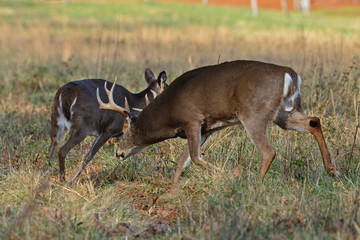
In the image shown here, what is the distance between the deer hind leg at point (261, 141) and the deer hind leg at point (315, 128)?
415mm

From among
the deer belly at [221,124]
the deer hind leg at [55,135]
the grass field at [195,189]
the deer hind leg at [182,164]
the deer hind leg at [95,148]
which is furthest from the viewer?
the deer hind leg at [55,135]

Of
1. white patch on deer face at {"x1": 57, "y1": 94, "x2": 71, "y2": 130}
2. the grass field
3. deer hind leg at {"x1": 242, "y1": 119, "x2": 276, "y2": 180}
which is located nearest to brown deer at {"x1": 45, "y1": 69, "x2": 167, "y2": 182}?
white patch on deer face at {"x1": 57, "y1": 94, "x2": 71, "y2": 130}

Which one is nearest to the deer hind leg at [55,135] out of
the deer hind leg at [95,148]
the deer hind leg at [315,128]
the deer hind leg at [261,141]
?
the deer hind leg at [95,148]

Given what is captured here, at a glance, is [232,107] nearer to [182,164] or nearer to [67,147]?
[182,164]

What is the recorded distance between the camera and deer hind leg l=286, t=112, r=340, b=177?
5.79 meters

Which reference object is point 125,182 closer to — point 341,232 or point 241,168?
point 241,168

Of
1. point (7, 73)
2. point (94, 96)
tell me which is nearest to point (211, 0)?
point (7, 73)

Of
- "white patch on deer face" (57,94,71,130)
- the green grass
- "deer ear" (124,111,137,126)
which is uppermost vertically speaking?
"deer ear" (124,111,137,126)

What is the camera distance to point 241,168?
6043 millimetres

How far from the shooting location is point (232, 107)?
228 inches

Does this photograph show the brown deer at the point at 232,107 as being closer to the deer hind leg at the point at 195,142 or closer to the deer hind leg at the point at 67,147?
the deer hind leg at the point at 195,142

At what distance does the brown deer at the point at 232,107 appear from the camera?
5625mm

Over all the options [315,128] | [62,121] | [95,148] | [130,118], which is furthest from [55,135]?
[315,128]

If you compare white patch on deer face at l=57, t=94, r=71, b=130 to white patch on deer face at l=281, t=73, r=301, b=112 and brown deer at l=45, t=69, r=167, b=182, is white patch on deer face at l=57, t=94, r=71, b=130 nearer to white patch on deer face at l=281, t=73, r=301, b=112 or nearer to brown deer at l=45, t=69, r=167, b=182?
brown deer at l=45, t=69, r=167, b=182
